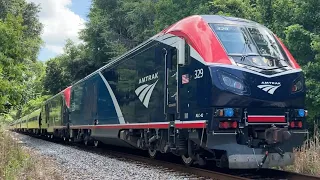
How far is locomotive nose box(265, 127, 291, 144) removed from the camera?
24.1 feet

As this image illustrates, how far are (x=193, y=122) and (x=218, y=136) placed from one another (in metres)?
0.67

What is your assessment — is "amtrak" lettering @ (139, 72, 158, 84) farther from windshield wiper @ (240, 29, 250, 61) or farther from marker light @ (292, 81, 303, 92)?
marker light @ (292, 81, 303, 92)

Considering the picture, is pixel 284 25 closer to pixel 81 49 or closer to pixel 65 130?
pixel 65 130

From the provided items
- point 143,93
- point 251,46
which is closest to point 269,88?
point 251,46

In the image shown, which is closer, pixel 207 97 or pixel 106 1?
pixel 207 97

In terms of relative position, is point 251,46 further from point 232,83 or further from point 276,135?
point 276,135

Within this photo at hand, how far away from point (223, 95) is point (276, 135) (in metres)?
1.22

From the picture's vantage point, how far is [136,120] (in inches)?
435

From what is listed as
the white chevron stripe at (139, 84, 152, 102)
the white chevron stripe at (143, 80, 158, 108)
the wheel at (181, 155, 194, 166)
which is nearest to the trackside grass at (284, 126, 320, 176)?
the wheel at (181, 155, 194, 166)

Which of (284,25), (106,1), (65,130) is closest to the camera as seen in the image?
(284,25)

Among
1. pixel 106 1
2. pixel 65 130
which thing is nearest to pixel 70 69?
Result: pixel 106 1

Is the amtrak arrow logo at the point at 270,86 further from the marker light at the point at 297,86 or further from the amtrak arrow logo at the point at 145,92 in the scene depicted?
the amtrak arrow logo at the point at 145,92

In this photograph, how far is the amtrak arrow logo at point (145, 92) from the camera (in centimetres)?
1030

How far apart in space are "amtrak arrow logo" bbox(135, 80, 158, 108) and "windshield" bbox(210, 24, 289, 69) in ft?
8.25
